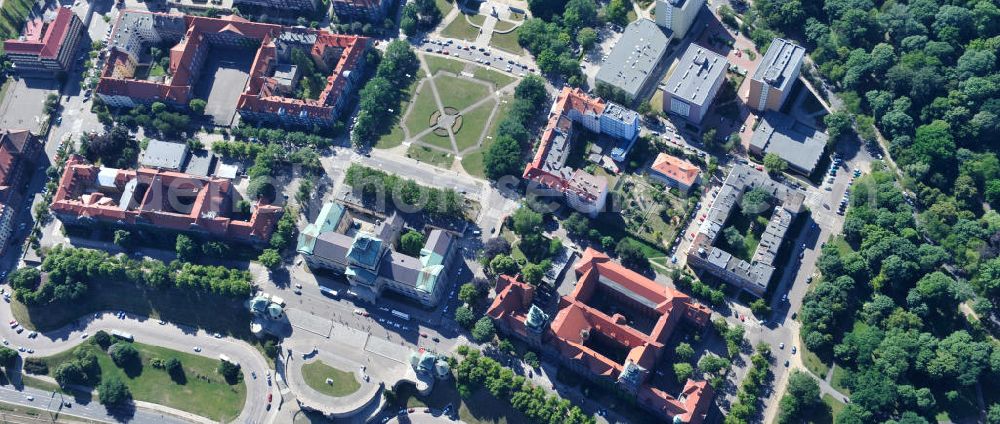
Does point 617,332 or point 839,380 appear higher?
point 839,380

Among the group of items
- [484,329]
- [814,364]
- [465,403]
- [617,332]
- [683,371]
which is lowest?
[465,403]

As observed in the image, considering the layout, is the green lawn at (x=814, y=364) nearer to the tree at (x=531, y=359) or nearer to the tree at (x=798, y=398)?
the tree at (x=798, y=398)

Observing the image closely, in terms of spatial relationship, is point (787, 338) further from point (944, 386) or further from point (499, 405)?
point (499, 405)

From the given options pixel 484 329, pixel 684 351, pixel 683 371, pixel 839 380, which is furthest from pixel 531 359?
pixel 839 380

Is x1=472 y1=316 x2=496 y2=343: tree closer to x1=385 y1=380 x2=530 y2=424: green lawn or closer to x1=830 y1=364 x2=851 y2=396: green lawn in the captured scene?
x1=385 y1=380 x2=530 y2=424: green lawn

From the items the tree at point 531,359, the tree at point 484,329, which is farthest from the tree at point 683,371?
the tree at point 484,329

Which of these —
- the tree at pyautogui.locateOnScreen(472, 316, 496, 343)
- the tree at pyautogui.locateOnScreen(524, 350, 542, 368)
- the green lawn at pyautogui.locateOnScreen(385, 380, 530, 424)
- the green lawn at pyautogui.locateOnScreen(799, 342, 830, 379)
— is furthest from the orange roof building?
the green lawn at pyautogui.locateOnScreen(799, 342, 830, 379)

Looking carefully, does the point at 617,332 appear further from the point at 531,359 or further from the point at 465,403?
the point at 465,403

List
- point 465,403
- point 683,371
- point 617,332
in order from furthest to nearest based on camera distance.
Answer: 1. point 465,403
2. point 617,332
3. point 683,371
